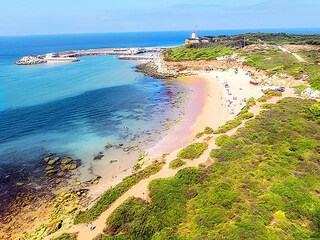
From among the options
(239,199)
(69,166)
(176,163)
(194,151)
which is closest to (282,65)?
(194,151)

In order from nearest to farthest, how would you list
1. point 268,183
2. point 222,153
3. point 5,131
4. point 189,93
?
point 268,183 → point 222,153 → point 5,131 → point 189,93

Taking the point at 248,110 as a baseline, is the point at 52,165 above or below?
below

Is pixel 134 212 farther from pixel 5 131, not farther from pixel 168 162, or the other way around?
pixel 5 131

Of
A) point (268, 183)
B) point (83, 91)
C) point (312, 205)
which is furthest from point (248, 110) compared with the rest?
point (83, 91)

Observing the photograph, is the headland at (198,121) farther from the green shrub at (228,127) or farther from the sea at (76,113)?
the sea at (76,113)

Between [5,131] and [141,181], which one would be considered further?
[5,131]

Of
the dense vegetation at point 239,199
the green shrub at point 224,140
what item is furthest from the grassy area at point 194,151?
the dense vegetation at point 239,199
